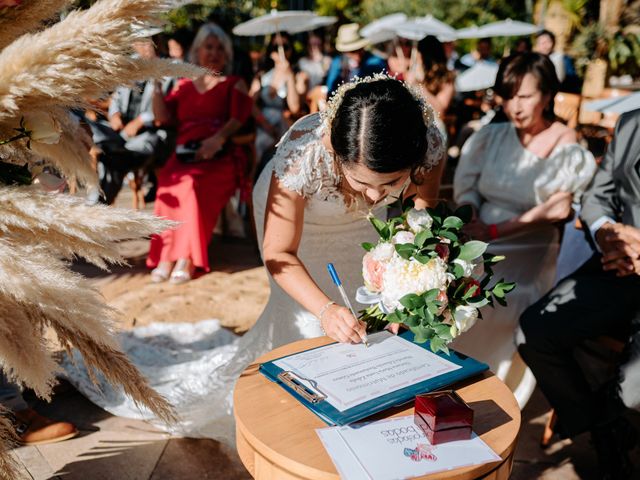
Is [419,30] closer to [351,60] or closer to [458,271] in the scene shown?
[351,60]

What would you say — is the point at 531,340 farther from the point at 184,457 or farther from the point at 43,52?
the point at 43,52

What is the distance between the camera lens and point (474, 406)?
5.26 ft

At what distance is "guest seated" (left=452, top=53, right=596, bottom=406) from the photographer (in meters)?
2.91

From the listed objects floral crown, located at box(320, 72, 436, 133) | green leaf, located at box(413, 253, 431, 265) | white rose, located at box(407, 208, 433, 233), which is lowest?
green leaf, located at box(413, 253, 431, 265)

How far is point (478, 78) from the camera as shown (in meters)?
9.60

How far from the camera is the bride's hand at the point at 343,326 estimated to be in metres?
1.81

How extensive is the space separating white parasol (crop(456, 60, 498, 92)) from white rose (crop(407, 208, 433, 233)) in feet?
25.9

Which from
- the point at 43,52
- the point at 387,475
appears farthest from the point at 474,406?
the point at 43,52

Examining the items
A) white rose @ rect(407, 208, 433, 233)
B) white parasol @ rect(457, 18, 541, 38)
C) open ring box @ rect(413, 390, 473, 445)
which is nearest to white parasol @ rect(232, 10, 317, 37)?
white parasol @ rect(457, 18, 541, 38)

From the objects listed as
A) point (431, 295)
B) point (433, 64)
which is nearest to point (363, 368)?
point (431, 295)

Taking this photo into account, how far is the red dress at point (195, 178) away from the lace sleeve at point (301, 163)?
2.60m

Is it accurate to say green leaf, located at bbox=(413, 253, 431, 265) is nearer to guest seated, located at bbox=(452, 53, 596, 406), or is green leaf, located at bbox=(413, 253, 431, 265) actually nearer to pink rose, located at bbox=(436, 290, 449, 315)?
pink rose, located at bbox=(436, 290, 449, 315)

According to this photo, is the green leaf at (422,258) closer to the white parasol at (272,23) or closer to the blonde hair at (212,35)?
the blonde hair at (212,35)

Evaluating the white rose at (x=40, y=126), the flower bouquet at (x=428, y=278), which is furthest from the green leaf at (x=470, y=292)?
the white rose at (x=40, y=126)
